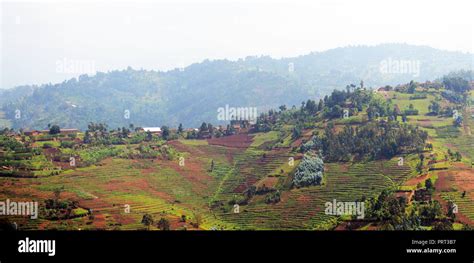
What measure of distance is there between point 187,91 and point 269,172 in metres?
42.6

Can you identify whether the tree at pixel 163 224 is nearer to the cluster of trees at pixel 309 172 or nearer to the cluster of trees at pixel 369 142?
the cluster of trees at pixel 309 172

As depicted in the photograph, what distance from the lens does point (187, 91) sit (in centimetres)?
6431

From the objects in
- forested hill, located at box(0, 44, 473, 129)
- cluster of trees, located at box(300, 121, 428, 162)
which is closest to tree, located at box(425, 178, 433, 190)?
cluster of trees, located at box(300, 121, 428, 162)

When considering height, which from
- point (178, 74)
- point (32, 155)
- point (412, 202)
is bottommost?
point (412, 202)

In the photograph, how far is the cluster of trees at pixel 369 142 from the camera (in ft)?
73.8

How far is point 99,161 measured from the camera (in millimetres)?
23594

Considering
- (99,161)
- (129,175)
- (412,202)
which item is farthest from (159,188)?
(412,202)

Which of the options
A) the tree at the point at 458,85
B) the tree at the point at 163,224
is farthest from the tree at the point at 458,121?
the tree at the point at 163,224

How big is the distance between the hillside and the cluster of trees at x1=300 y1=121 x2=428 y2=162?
45 mm

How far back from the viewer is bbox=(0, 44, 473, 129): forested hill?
54719 mm

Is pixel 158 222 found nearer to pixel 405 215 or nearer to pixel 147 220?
pixel 147 220
